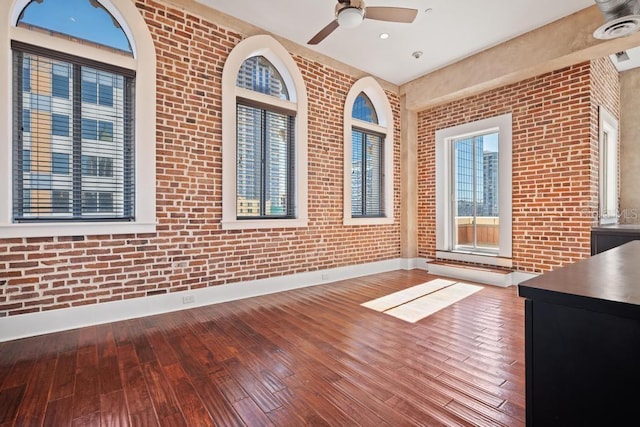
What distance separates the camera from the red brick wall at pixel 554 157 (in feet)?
13.7

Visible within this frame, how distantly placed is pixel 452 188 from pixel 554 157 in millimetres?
1672

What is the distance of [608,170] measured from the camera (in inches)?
196

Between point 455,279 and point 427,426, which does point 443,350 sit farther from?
point 455,279

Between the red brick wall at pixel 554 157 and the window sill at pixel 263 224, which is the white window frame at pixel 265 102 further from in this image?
the red brick wall at pixel 554 157

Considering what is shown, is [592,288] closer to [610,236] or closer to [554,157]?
[610,236]

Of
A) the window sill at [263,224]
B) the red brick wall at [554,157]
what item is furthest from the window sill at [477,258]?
the window sill at [263,224]

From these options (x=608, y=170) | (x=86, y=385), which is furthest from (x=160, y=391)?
(x=608, y=170)

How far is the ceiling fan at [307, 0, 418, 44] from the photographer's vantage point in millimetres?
2933

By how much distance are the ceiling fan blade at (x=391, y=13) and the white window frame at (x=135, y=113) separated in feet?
7.78

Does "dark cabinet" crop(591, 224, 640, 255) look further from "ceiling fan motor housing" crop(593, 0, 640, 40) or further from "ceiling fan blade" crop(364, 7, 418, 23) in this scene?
"ceiling fan blade" crop(364, 7, 418, 23)

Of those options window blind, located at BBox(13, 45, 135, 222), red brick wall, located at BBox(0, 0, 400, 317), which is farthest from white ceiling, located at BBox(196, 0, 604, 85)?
window blind, located at BBox(13, 45, 135, 222)

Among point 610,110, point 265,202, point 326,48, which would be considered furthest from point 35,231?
point 610,110

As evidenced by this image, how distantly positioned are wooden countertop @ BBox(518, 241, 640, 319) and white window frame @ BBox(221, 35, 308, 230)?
11.2 ft

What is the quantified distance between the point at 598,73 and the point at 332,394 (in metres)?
5.68
